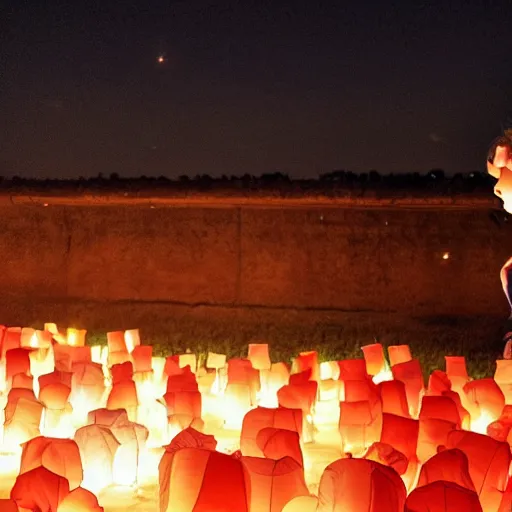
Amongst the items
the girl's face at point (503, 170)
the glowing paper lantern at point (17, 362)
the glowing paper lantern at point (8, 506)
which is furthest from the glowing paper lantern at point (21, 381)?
the girl's face at point (503, 170)

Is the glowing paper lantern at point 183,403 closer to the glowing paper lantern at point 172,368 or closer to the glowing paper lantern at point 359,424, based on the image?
the glowing paper lantern at point 172,368

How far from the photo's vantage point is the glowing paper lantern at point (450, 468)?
243 cm

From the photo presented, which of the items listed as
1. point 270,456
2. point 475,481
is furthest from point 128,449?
point 475,481

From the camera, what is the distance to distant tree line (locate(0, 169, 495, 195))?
24.6 feet

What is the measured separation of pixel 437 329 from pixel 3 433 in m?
5.28

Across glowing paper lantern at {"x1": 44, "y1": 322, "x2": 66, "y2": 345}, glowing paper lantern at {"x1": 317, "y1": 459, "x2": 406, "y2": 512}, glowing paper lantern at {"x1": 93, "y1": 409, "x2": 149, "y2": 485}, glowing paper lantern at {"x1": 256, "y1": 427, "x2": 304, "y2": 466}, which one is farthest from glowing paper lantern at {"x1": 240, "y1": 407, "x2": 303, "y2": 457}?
glowing paper lantern at {"x1": 44, "y1": 322, "x2": 66, "y2": 345}

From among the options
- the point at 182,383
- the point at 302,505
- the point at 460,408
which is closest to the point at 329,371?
the point at 460,408

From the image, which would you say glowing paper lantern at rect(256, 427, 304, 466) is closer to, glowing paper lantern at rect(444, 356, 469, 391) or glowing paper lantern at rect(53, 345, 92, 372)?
glowing paper lantern at rect(444, 356, 469, 391)

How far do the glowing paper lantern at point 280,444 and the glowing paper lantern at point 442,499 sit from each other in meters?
0.70

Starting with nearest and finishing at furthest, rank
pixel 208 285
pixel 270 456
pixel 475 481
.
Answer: pixel 475 481
pixel 270 456
pixel 208 285

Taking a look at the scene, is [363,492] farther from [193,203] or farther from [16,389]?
[193,203]

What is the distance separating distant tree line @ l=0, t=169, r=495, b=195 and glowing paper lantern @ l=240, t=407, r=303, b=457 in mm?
4529

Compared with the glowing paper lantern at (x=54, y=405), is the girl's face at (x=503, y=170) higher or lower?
Result: higher

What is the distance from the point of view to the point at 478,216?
Result: 7809 mm
